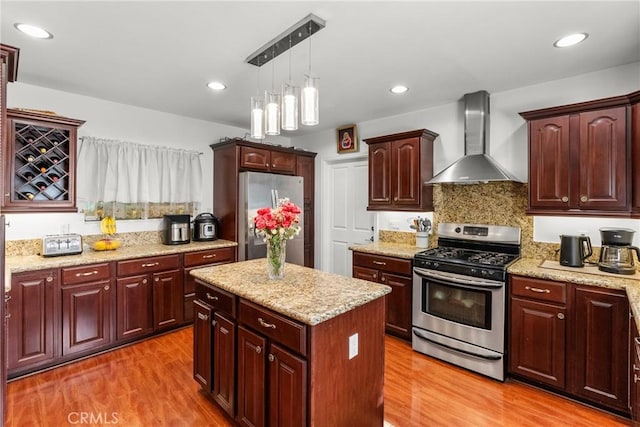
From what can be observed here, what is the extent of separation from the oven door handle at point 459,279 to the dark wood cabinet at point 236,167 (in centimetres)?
222

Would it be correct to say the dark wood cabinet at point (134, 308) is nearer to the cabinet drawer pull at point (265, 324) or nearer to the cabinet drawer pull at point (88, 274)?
the cabinet drawer pull at point (88, 274)

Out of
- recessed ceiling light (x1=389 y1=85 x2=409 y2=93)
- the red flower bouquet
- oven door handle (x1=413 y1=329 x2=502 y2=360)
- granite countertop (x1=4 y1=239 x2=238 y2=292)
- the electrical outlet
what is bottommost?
oven door handle (x1=413 y1=329 x2=502 y2=360)

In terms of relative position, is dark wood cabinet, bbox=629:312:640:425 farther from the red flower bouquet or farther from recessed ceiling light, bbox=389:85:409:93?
recessed ceiling light, bbox=389:85:409:93

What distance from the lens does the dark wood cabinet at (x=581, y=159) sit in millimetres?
2336

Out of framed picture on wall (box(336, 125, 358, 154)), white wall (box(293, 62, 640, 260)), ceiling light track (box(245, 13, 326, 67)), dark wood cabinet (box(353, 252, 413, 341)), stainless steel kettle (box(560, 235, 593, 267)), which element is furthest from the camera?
framed picture on wall (box(336, 125, 358, 154))

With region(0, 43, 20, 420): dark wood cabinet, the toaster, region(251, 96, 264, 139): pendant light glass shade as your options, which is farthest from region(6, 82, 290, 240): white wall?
region(251, 96, 264, 139): pendant light glass shade

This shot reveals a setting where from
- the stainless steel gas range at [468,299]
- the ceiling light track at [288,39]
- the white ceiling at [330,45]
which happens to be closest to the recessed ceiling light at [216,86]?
the white ceiling at [330,45]

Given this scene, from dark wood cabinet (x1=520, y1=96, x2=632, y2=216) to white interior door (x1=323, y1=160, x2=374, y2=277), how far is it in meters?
2.10

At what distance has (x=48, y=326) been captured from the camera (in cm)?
269

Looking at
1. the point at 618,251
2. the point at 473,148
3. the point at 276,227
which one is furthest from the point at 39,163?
the point at 618,251

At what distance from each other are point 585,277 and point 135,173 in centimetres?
436

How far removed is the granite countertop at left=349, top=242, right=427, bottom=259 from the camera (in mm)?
3232

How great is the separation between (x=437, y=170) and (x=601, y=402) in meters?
2.40

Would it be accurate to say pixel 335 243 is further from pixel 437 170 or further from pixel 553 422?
pixel 553 422
